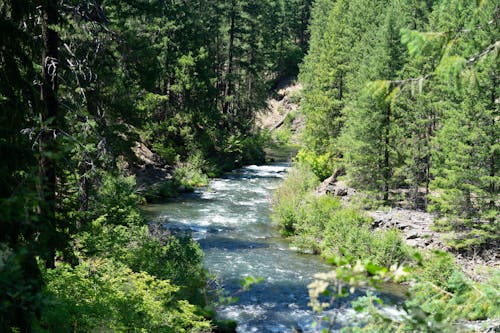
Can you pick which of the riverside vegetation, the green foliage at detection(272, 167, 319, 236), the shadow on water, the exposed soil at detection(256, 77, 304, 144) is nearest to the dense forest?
the shadow on water

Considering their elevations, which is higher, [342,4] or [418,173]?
[342,4]

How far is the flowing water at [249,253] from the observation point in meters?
13.6

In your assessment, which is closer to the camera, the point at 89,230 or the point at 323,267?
the point at 89,230

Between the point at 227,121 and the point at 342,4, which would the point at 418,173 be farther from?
the point at 227,121

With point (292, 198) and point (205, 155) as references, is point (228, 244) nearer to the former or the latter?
point (292, 198)

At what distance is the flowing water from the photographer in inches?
537

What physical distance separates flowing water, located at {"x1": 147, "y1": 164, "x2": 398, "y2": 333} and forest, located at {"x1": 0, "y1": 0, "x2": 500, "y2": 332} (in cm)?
98

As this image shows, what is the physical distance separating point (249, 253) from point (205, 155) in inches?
749

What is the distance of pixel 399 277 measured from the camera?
313cm

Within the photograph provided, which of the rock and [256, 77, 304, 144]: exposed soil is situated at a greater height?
[256, 77, 304, 144]: exposed soil

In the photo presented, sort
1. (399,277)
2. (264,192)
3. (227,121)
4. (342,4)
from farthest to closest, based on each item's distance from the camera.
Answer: (227,121) < (342,4) < (264,192) < (399,277)

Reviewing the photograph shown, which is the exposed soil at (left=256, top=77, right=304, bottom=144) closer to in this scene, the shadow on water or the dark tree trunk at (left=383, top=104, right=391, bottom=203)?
the dark tree trunk at (left=383, top=104, right=391, bottom=203)

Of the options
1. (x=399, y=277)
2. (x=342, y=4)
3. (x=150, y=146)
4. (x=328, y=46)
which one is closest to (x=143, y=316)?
(x=399, y=277)

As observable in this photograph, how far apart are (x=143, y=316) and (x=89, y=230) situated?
4.26 meters
